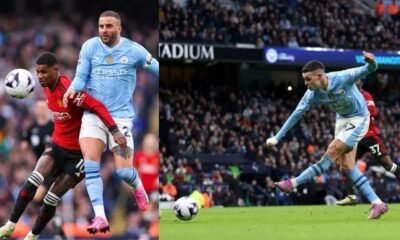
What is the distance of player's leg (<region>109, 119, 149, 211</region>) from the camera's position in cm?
835

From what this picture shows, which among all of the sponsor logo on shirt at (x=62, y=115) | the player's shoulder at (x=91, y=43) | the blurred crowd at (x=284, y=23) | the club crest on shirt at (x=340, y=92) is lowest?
the sponsor logo on shirt at (x=62, y=115)

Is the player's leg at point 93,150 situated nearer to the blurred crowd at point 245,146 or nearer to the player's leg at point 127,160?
the player's leg at point 127,160

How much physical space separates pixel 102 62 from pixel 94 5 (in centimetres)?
838

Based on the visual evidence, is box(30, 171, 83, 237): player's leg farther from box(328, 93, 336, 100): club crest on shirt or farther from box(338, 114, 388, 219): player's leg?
box(338, 114, 388, 219): player's leg

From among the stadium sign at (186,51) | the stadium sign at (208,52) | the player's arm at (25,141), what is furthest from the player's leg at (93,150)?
the stadium sign at (186,51)

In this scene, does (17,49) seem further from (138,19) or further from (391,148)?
(391,148)

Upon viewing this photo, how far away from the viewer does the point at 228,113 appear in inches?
1097

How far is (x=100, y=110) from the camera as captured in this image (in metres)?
8.12

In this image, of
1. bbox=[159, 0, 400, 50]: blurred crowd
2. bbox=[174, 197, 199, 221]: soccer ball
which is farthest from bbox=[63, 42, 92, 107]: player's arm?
bbox=[159, 0, 400, 50]: blurred crowd

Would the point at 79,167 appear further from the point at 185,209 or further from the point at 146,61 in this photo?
the point at 185,209

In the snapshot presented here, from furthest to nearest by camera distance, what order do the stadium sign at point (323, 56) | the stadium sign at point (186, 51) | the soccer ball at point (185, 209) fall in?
the stadium sign at point (323, 56), the stadium sign at point (186, 51), the soccer ball at point (185, 209)

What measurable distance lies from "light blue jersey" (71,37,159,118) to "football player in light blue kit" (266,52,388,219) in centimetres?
259

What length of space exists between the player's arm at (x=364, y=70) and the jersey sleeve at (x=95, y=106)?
3329 mm

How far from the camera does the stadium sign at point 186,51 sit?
25453 millimetres
